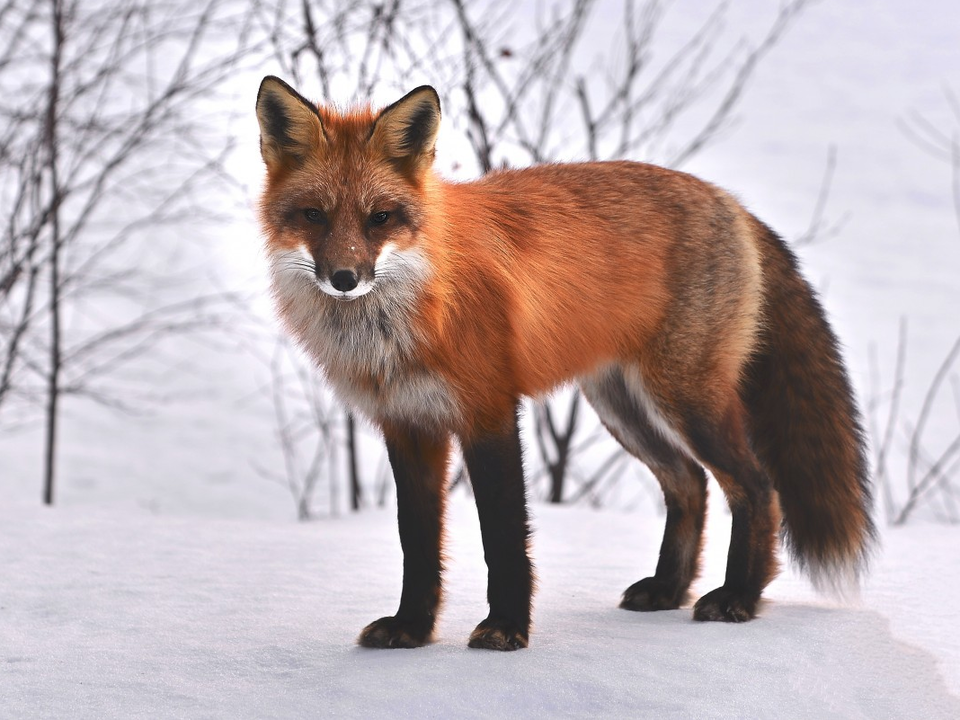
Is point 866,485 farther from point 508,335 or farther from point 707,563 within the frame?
point 508,335

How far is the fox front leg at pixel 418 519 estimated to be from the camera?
3.12 metres

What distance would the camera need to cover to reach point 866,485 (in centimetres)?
377

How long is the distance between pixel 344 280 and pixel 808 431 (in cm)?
189

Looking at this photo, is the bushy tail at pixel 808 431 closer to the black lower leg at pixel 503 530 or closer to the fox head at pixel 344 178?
the black lower leg at pixel 503 530

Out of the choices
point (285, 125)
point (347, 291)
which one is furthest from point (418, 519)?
point (285, 125)

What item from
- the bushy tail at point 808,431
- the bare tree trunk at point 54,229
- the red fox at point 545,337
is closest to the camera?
the red fox at point 545,337

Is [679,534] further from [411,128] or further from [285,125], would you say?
[285,125]

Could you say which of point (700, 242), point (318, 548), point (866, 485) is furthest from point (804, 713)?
point (318, 548)

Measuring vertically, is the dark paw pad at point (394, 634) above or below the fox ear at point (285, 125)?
below

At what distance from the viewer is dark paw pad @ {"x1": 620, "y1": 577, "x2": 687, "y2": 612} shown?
12.0 feet

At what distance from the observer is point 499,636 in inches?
116

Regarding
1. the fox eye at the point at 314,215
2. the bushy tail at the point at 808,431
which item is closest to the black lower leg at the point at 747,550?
the bushy tail at the point at 808,431

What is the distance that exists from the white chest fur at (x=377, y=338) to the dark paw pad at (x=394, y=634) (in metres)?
0.61

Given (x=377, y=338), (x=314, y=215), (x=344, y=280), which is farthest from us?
(x=377, y=338)
